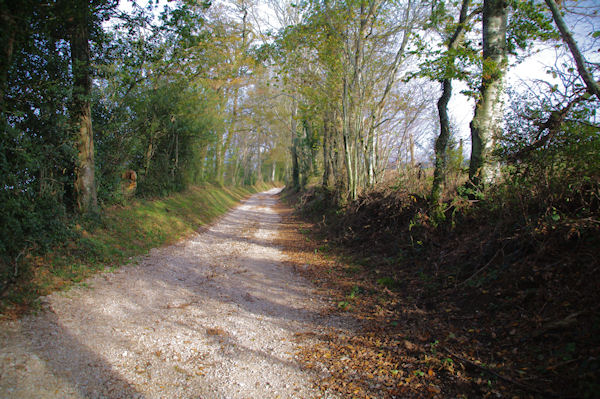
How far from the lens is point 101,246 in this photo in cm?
677

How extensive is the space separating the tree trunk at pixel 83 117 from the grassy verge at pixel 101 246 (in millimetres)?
682

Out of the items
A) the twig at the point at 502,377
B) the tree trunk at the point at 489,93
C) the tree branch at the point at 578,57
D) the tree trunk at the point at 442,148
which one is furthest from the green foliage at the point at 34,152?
the tree branch at the point at 578,57

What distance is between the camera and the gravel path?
311 cm

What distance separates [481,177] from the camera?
21.1 feet

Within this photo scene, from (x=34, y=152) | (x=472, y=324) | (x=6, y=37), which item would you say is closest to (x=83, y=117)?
(x=34, y=152)

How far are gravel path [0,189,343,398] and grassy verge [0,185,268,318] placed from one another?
10.6 inches

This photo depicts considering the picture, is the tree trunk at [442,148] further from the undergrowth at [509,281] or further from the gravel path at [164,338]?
the gravel path at [164,338]

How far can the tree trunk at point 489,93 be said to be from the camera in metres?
6.43

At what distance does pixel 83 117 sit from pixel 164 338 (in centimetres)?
599

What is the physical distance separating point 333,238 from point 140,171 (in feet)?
24.9

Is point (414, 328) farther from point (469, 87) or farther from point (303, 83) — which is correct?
point (303, 83)

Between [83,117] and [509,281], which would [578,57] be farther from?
[83,117]

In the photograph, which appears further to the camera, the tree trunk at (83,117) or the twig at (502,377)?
the tree trunk at (83,117)

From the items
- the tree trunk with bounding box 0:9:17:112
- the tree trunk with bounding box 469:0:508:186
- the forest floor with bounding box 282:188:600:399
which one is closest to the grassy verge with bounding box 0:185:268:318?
the tree trunk with bounding box 0:9:17:112
